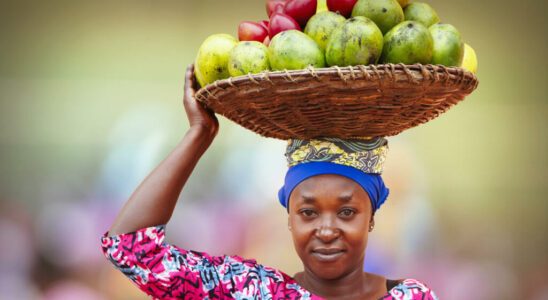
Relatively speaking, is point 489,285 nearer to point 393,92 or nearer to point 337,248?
point 337,248

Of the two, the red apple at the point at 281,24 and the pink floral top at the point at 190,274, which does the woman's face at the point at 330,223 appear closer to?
the pink floral top at the point at 190,274

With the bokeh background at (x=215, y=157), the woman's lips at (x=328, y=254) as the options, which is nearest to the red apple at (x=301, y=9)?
the woman's lips at (x=328, y=254)

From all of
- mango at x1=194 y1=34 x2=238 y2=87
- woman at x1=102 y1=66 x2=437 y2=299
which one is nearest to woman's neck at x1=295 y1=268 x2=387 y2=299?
woman at x1=102 y1=66 x2=437 y2=299

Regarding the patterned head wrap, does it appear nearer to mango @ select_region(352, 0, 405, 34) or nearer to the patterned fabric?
the patterned fabric

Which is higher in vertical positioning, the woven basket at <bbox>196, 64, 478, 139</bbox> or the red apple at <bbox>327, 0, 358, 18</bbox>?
the red apple at <bbox>327, 0, 358, 18</bbox>

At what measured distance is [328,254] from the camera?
1570 mm

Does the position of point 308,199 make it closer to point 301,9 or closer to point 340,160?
point 340,160

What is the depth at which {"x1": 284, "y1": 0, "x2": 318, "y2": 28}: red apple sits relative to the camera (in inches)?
60.7

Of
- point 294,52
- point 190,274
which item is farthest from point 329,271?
point 294,52

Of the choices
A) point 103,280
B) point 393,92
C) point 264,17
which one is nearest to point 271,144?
point 264,17

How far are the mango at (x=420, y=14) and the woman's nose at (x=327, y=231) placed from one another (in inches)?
25.8

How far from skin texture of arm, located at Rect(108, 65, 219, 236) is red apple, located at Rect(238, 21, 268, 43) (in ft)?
0.75

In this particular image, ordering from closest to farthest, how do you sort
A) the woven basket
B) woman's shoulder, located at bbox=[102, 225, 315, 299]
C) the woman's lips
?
the woven basket → woman's shoulder, located at bbox=[102, 225, 315, 299] → the woman's lips

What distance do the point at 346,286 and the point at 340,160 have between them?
417 mm
